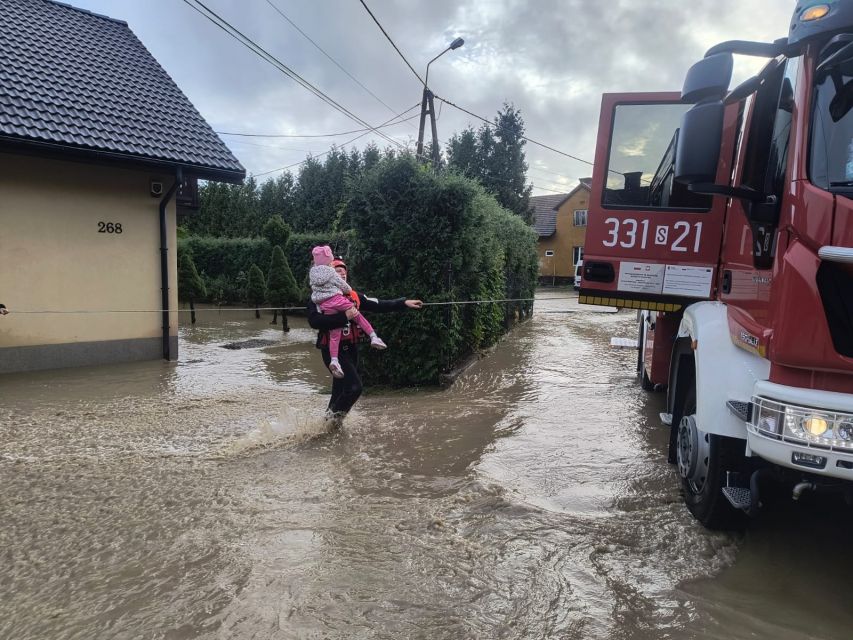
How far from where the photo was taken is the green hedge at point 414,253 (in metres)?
8.02

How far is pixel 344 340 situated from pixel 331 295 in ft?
1.53

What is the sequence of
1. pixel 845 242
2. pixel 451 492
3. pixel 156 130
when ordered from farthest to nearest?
pixel 156 130
pixel 451 492
pixel 845 242

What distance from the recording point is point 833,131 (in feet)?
8.68

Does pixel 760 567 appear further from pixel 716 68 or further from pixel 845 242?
pixel 716 68

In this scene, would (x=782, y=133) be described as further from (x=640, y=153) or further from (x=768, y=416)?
(x=640, y=153)

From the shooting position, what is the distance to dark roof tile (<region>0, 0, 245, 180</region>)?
866 centimetres

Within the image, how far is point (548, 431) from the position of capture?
5902mm

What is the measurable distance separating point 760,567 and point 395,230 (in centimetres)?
593

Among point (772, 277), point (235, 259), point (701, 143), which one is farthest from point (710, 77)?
point (235, 259)

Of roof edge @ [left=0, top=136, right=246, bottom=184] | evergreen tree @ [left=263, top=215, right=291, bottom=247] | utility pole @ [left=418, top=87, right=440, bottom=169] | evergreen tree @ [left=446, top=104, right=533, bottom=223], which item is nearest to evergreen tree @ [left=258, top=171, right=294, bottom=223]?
evergreen tree @ [left=446, top=104, right=533, bottom=223]

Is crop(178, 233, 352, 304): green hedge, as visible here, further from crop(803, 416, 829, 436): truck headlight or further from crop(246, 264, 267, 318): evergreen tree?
crop(803, 416, 829, 436): truck headlight

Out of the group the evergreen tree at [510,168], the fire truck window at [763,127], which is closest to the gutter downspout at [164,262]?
the fire truck window at [763,127]

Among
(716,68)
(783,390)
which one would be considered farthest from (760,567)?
(716,68)

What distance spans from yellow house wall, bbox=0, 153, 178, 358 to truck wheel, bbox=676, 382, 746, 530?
8834 millimetres
